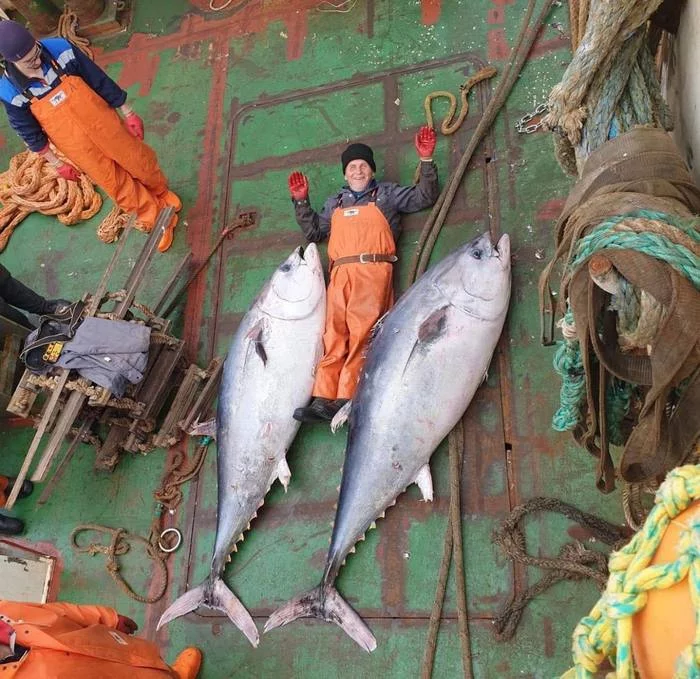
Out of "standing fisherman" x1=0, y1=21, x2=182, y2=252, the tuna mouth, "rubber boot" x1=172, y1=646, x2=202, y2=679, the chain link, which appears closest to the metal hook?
"rubber boot" x1=172, y1=646, x2=202, y2=679

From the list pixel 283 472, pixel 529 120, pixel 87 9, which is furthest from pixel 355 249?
pixel 87 9

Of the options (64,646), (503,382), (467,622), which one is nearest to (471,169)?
(503,382)

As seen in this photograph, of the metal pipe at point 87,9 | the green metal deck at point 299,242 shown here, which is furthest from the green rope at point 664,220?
the metal pipe at point 87,9

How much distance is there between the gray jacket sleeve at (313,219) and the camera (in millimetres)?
3947

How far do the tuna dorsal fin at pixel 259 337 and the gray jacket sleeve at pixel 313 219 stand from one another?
81 cm

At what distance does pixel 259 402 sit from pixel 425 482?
3.48ft

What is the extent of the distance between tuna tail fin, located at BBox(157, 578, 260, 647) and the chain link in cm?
340

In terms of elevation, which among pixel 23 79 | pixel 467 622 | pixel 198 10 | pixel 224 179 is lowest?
pixel 467 622

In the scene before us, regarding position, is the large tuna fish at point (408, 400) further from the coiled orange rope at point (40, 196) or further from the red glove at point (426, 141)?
the coiled orange rope at point (40, 196)

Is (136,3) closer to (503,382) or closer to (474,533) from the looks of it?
(503,382)

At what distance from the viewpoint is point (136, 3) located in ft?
19.2

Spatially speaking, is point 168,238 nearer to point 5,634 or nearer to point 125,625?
point 125,625

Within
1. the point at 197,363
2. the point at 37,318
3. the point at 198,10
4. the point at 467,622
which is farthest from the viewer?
the point at 198,10

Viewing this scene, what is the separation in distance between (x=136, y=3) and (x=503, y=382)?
17.6 feet
